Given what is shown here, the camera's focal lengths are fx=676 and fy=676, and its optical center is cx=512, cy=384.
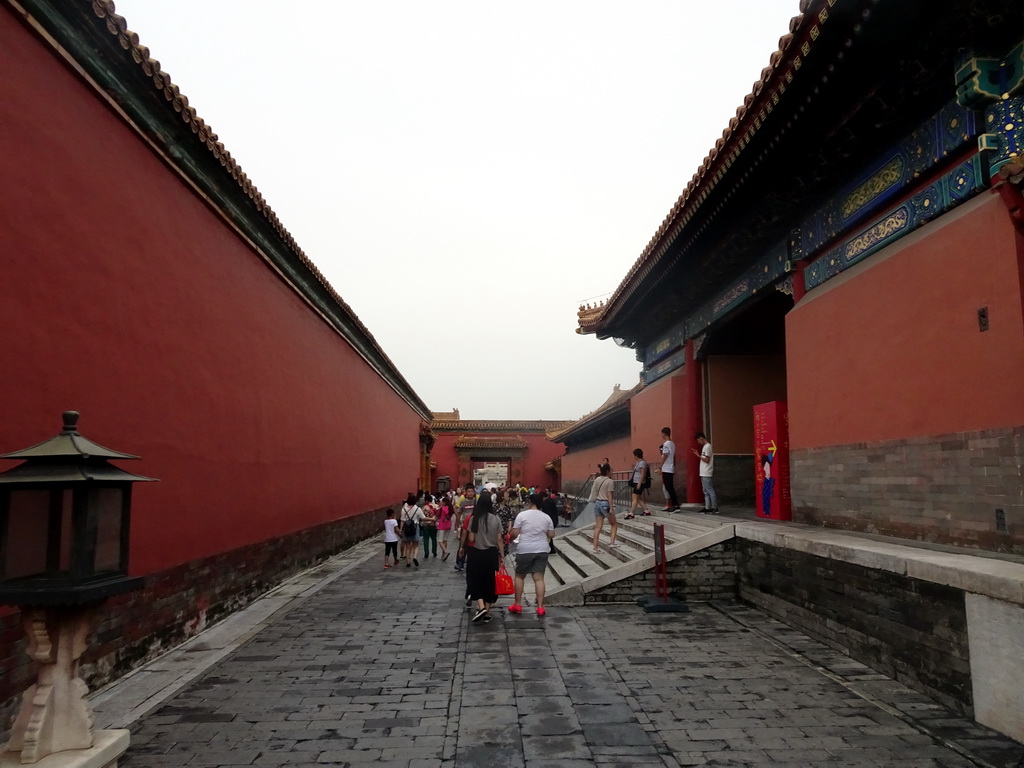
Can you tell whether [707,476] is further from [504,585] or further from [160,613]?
[160,613]

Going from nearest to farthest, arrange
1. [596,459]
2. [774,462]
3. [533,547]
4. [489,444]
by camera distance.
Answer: [533,547]
[774,462]
[596,459]
[489,444]

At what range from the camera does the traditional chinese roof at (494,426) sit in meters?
39.7

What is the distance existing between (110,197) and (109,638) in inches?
135

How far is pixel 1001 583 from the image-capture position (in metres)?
3.80

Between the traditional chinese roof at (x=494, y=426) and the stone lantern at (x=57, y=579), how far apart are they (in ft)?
119

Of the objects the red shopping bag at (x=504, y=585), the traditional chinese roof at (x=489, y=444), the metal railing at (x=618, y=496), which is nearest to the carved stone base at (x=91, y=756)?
the red shopping bag at (x=504, y=585)

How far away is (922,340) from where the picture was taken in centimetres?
575

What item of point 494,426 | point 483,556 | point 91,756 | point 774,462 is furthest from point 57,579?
point 494,426

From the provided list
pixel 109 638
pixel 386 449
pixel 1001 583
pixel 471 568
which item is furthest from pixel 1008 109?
pixel 386 449

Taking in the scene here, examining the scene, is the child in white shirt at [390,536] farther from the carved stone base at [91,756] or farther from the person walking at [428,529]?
the carved stone base at [91,756]

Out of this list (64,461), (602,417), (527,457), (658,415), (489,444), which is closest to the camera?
(64,461)

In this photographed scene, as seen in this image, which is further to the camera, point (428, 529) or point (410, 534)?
point (428, 529)

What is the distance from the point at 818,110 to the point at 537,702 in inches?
225

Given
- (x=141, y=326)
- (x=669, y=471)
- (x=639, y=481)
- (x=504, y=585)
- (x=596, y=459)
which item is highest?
(x=141, y=326)
